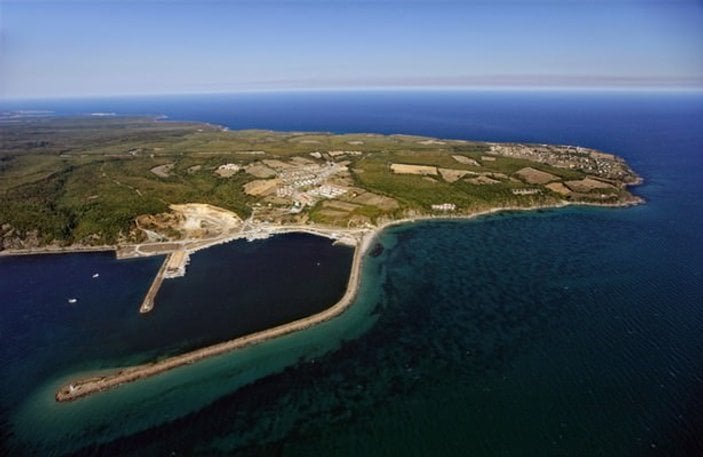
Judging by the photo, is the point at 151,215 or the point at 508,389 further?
the point at 151,215

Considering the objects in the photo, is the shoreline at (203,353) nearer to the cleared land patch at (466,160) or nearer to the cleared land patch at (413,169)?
the cleared land patch at (413,169)

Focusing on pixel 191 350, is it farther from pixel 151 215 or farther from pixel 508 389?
pixel 151 215

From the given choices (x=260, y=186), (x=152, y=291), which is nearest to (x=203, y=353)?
(x=152, y=291)

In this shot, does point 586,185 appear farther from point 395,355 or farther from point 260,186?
point 260,186

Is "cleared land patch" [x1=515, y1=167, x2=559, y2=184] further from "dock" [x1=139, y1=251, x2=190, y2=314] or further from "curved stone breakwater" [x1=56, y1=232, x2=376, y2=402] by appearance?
"dock" [x1=139, y1=251, x2=190, y2=314]

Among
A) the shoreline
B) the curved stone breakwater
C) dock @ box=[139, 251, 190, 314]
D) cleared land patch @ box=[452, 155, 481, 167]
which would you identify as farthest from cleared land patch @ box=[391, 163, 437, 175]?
dock @ box=[139, 251, 190, 314]

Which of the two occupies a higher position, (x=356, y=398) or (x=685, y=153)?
(x=685, y=153)

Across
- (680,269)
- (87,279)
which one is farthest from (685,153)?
(87,279)
